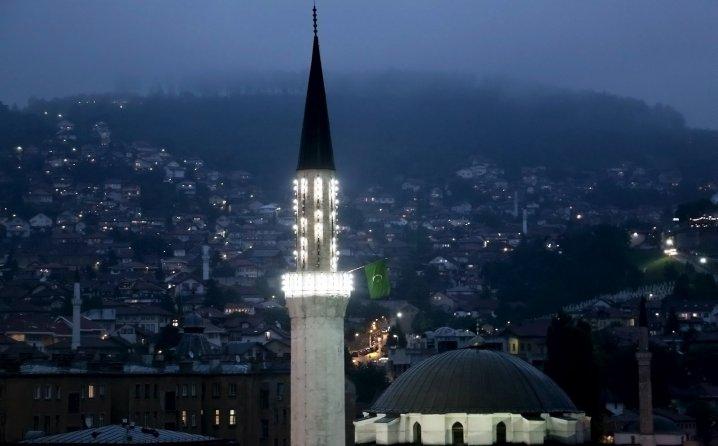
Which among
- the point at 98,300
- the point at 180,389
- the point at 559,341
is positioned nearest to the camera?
the point at 180,389

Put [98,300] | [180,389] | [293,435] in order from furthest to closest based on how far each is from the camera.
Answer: [98,300]
[180,389]
[293,435]

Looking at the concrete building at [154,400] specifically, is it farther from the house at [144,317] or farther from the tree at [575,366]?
the house at [144,317]

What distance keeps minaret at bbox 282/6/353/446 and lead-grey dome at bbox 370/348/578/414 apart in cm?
1083

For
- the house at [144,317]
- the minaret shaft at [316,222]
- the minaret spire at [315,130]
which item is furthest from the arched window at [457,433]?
the house at [144,317]

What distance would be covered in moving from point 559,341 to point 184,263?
108789mm

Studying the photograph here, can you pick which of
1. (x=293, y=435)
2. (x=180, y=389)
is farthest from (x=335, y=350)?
(x=180, y=389)

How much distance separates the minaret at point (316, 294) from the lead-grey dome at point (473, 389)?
35.5 ft

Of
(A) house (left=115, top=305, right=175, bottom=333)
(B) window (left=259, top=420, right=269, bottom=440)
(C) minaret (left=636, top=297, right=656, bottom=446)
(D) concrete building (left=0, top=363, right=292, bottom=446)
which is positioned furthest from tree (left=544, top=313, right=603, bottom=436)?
(A) house (left=115, top=305, right=175, bottom=333)

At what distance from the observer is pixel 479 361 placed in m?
62.6

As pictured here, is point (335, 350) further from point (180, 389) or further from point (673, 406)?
point (673, 406)

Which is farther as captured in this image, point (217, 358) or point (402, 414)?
point (217, 358)

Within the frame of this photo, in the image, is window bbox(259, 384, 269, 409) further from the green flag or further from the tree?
the green flag

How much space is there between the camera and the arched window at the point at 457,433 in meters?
59.2

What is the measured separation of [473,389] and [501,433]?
1.95 meters
